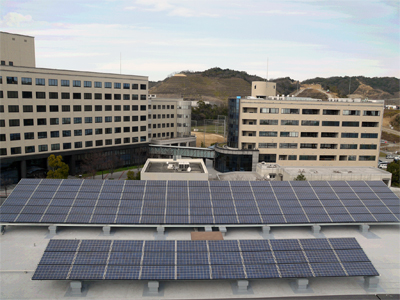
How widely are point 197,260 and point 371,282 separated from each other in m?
11.1

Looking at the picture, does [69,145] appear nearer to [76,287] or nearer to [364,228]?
[76,287]

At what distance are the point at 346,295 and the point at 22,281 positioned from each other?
1988 cm

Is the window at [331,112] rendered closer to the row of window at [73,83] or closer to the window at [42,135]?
the row of window at [73,83]

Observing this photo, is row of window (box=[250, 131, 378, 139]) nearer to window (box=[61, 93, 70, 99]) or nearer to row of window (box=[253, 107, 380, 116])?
row of window (box=[253, 107, 380, 116])

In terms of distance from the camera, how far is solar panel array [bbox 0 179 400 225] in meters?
24.7

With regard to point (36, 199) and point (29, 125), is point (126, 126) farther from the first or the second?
point (36, 199)

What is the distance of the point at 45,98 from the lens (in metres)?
52.0

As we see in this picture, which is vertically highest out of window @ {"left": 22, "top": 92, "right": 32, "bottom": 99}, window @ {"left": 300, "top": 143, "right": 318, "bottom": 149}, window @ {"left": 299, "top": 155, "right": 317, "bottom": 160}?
window @ {"left": 22, "top": 92, "right": 32, "bottom": 99}

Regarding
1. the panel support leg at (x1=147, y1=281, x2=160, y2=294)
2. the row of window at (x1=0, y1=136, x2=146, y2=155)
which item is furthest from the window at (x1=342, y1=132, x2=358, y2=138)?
the panel support leg at (x1=147, y1=281, x2=160, y2=294)

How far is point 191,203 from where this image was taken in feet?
85.4

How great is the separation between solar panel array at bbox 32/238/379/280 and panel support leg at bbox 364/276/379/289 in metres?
0.44

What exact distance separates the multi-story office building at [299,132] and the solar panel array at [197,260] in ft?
122

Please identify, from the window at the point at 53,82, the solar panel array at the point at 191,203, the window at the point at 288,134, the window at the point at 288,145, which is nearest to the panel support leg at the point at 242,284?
the solar panel array at the point at 191,203

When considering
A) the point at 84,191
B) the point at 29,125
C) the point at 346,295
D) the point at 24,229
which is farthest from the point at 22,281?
the point at 29,125
